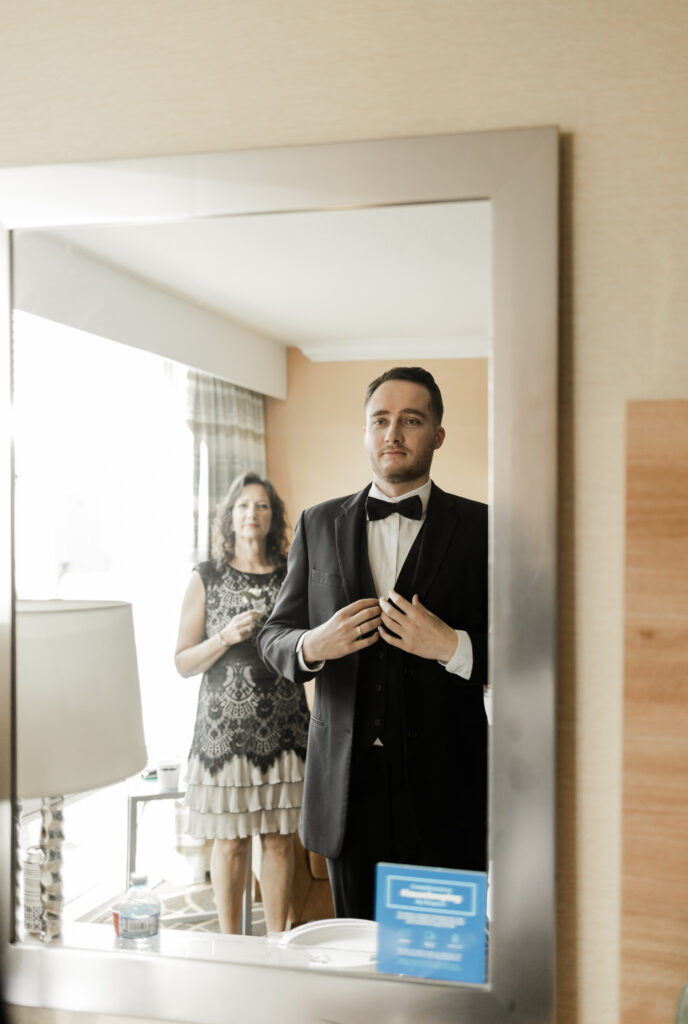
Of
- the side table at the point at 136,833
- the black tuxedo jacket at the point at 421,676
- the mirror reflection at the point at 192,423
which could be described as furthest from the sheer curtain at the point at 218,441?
the side table at the point at 136,833

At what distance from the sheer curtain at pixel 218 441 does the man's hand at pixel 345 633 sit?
0.19 m

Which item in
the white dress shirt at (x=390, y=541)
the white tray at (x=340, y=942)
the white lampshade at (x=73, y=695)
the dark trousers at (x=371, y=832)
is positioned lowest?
the white tray at (x=340, y=942)

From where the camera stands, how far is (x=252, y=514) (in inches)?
45.8

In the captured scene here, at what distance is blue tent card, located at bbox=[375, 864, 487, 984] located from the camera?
1.09 metres

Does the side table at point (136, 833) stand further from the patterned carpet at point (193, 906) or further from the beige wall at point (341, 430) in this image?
the beige wall at point (341, 430)

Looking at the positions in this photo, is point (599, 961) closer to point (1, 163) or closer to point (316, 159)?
point (316, 159)

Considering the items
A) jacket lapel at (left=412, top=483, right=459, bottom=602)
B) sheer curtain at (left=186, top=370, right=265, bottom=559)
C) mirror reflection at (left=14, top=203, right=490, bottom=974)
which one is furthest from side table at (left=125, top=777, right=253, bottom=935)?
jacket lapel at (left=412, top=483, right=459, bottom=602)

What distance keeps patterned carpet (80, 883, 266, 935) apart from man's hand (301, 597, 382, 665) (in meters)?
0.34

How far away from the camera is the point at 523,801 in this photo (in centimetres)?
108

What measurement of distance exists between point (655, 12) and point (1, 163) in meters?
0.92

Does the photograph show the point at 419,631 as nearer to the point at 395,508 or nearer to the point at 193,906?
the point at 395,508

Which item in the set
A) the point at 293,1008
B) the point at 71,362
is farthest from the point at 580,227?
the point at 293,1008

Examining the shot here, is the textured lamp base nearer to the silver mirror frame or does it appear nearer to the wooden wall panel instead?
the silver mirror frame

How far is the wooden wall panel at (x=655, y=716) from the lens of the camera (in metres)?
1.03
